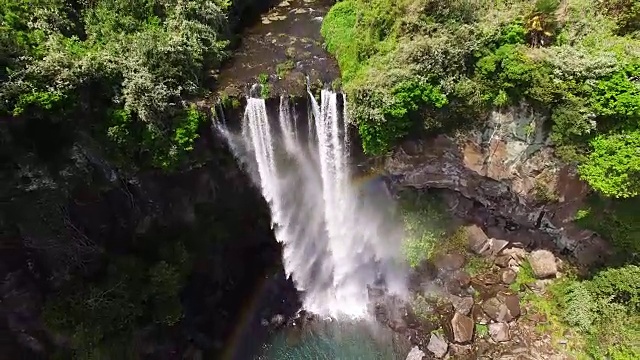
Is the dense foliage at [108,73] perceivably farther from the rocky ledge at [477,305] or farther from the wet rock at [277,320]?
the rocky ledge at [477,305]

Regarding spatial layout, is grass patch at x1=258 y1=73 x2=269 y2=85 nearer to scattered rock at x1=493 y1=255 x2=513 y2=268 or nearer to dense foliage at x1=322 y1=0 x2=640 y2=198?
dense foliage at x1=322 y1=0 x2=640 y2=198

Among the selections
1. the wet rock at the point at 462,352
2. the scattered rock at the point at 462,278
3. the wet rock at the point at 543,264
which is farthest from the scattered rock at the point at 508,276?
the wet rock at the point at 462,352

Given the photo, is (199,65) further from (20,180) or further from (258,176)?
(20,180)

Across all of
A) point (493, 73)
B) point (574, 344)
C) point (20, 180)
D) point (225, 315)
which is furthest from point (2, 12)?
point (574, 344)

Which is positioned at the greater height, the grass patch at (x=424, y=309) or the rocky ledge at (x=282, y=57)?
the rocky ledge at (x=282, y=57)

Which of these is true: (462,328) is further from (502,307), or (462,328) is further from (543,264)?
(543,264)

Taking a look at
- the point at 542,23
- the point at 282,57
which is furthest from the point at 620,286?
the point at 282,57
